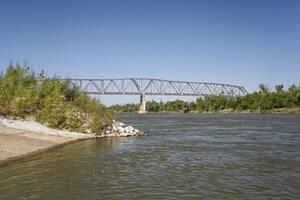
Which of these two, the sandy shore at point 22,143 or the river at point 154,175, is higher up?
the sandy shore at point 22,143

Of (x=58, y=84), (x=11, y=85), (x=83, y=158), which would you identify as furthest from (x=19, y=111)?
(x=83, y=158)

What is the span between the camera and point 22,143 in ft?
101

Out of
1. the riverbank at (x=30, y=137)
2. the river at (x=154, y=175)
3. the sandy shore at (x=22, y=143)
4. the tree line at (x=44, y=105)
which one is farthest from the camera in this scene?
the tree line at (x=44, y=105)

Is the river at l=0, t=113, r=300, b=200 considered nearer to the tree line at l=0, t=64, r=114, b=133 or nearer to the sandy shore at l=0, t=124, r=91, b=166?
the sandy shore at l=0, t=124, r=91, b=166

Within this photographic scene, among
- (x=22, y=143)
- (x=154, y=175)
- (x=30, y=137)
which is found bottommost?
(x=154, y=175)

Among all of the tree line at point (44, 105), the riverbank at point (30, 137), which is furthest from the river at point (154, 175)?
the tree line at point (44, 105)

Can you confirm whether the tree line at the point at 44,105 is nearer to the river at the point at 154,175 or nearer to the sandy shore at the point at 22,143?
the sandy shore at the point at 22,143

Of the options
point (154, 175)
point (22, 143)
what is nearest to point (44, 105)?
point (22, 143)

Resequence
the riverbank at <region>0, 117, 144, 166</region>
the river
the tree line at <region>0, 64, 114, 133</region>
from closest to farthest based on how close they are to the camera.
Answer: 1. the river
2. the riverbank at <region>0, 117, 144, 166</region>
3. the tree line at <region>0, 64, 114, 133</region>

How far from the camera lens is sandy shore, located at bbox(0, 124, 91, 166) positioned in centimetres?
2596

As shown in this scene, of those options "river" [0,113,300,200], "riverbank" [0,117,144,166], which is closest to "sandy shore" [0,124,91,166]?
"riverbank" [0,117,144,166]

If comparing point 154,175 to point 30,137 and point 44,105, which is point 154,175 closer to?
point 30,137

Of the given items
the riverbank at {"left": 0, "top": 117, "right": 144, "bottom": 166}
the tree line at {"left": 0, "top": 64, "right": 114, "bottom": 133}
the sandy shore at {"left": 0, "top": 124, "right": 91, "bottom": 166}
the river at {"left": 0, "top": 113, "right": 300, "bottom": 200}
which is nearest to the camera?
the river at {"left": 0, "top": 113, "right": 300, "bottom": 200}

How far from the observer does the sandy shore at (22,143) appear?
85.2ft
